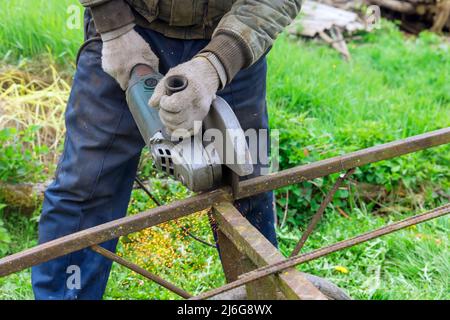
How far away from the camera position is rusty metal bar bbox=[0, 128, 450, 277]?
1725 mm

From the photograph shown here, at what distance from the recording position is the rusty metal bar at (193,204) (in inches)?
67.9

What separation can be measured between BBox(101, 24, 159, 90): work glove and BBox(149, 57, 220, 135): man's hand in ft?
0.93

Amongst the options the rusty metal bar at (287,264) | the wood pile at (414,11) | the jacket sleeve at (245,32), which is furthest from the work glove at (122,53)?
the wood pile at (414,11)

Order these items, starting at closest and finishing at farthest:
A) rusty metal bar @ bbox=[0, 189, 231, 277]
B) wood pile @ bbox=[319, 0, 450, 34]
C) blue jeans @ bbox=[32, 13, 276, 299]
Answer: rusty metal bar @ bbox=[0, 189, 231, 277] < blue jeans @ bbox=[32, 13, 276, 299] < wood pile @ bbox=[319, 0, 450, 34]

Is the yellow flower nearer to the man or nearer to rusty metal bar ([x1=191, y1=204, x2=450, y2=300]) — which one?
the man

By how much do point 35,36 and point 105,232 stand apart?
2669mm

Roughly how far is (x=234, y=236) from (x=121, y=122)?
0.68 m

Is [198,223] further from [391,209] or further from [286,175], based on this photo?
[391,209]

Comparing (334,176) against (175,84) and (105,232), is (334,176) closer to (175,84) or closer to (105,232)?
(175,84)

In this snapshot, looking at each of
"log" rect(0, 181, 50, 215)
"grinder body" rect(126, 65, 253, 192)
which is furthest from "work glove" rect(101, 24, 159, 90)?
"log" rect(0, 181, 50, 215)

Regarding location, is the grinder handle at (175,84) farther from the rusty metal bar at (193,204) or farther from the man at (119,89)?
the rusty metal bar at (193,204)

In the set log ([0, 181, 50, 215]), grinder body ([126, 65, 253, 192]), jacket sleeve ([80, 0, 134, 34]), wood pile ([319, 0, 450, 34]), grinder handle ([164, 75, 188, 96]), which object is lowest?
wood pile ([319, 0, 450, 34])

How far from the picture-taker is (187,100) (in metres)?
1.88
